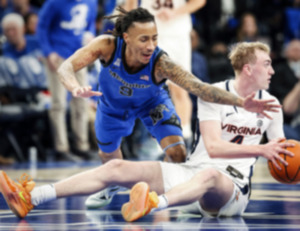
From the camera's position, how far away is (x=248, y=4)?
540 inches

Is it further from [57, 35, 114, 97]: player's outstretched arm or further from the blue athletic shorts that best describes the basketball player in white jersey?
[57, 35, 114, 97]: player's outstretched arm

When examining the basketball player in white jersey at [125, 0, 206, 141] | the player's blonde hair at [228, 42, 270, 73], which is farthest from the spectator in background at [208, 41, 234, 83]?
the player's blonde hair at [228, 42, 270, 73]

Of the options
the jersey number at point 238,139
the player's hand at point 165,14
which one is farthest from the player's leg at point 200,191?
the player's hand at point 165,14

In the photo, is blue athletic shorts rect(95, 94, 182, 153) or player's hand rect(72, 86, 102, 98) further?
blue athletic shorts rect(95, 94, 182, 153)

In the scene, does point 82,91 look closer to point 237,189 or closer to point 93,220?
point 93,220

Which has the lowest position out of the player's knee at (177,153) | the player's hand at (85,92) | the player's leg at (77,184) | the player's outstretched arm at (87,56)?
the player's knee at (177,153)

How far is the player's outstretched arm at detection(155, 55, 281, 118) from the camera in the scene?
155 inches

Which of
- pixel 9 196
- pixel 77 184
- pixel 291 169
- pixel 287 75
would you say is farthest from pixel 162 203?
pixel 287 75

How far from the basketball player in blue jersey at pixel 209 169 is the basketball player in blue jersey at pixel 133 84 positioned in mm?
87

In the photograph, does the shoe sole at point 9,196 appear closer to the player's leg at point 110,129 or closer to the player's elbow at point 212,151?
the player's elbow at point 212,151

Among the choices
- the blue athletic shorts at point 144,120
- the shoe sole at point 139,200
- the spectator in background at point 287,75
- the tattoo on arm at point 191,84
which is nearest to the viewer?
the shoe sole at point 139,200

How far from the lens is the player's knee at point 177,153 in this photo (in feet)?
16.6

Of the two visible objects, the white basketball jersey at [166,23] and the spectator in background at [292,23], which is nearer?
the white basketball jersey at [166,23]

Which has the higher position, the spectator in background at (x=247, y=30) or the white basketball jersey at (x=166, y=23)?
the white basketball jersey at (x=166, y=23)
